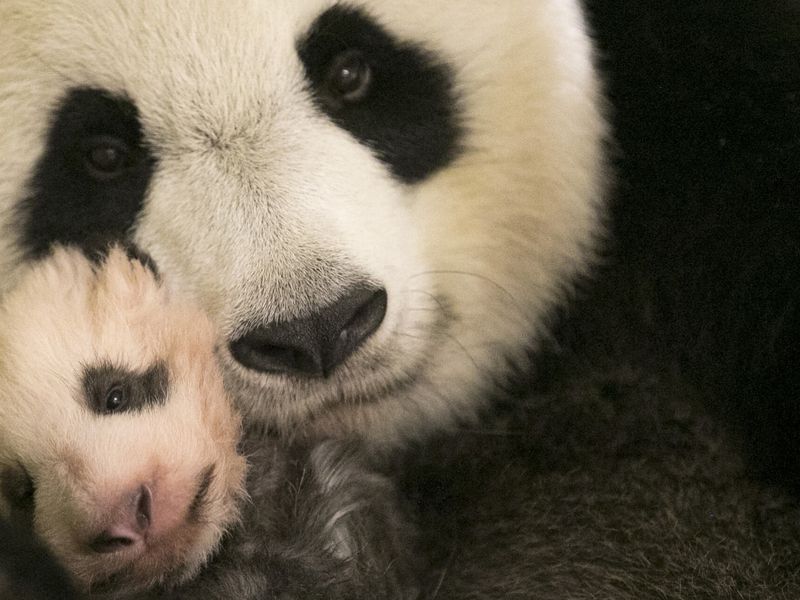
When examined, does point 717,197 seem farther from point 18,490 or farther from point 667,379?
point 18,490

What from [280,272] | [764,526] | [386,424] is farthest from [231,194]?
[764,526]

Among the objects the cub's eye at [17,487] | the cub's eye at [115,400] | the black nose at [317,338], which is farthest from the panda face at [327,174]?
the cub's eye at [17,487]

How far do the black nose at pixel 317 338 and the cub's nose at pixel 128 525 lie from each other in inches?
6.9

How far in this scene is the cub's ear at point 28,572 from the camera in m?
0.77

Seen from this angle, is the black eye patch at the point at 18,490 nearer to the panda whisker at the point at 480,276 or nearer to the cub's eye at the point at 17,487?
the cub's eye at the point at 17,487

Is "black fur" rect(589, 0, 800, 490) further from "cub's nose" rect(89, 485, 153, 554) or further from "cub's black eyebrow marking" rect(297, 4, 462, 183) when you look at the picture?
"cub's nose" rect(89, 485, 153, 554)

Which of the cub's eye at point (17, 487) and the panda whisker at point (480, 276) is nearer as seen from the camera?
the cub's eye at point (17, 487)

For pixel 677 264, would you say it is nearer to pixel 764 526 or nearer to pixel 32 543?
pixel 764 526

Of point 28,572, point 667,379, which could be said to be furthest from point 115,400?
point 667,379

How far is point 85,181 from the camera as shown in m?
1.07

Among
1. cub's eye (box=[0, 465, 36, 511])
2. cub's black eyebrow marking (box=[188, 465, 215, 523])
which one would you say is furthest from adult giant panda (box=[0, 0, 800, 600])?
cub's eye (box=[0, 465, 36, 511])

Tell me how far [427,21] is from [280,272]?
34 cm

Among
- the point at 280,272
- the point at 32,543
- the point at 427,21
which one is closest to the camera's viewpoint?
the point at 32,543

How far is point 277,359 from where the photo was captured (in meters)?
1.01
